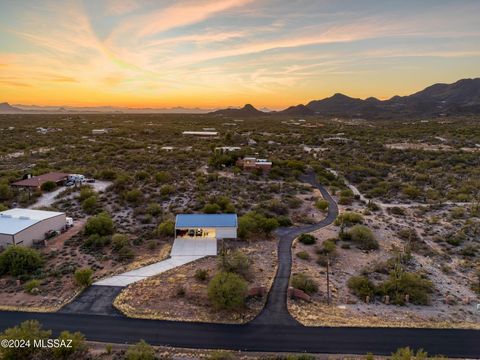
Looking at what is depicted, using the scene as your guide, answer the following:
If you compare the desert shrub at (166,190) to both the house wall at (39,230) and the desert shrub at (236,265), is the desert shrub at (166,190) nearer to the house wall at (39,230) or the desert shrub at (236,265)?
the house wall at (39,230)

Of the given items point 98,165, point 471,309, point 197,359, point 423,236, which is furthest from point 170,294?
point 98,165

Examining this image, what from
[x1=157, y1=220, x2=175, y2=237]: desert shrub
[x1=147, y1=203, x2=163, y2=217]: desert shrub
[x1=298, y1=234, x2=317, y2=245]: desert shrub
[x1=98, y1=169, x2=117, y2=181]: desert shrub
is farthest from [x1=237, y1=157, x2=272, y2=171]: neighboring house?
[x1=157, y1=220, x2=175, y2=237]: desert shrub

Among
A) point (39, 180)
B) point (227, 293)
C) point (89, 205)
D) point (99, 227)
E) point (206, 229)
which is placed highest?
point (39, 180)

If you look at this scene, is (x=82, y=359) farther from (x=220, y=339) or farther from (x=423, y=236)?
(x=423, y=236)

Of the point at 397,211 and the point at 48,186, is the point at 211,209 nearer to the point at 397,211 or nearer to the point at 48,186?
the point at 397,211

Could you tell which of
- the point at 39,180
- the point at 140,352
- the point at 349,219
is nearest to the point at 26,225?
the point at 140,352

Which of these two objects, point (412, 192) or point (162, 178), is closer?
point (412, 192)
